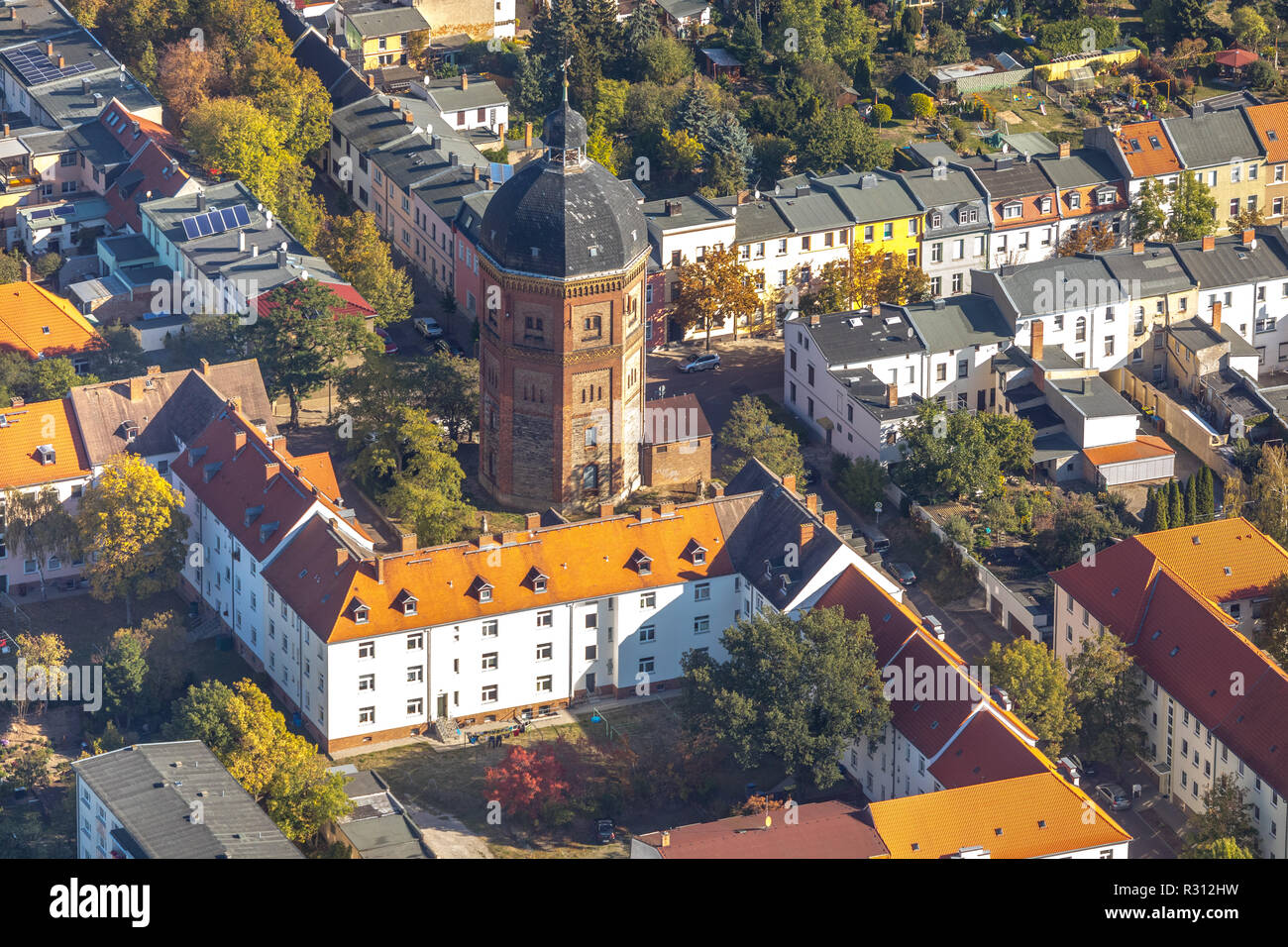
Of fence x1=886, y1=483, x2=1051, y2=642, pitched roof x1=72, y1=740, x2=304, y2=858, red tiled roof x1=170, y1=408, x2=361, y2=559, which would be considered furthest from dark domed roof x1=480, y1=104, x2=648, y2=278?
pitched roof x1=72, y1=740, x2=304, y2=858

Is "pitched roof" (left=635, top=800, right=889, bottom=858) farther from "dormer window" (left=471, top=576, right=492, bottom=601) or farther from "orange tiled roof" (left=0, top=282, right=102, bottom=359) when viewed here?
"orange tiled roof" (left=0, top=282, right=102, bottom=359)

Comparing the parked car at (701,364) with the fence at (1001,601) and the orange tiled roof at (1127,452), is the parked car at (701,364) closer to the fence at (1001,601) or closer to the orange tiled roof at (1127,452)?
the fence at (1001,601)

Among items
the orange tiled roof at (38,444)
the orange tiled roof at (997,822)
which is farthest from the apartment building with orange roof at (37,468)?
the orange tiled roof at (997,822)

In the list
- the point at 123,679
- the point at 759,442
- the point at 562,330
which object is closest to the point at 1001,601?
the point at 759,442

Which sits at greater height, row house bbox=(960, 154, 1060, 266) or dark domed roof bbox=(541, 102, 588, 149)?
dark domed roof bbox=(541, 102, 588, 149)
